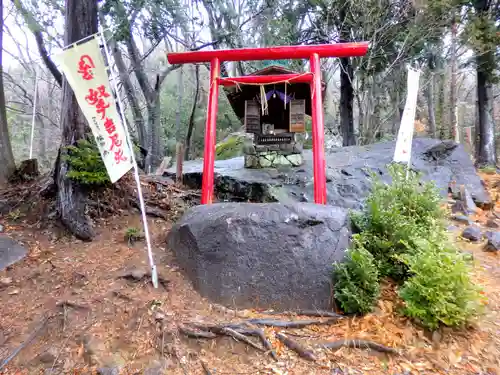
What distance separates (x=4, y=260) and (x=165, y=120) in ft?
54.6

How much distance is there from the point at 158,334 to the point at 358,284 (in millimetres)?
2065

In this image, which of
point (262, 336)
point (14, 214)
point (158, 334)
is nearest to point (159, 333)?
point (158, 334)

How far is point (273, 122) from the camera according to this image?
7.45 metres

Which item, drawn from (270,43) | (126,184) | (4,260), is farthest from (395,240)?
(270,43)

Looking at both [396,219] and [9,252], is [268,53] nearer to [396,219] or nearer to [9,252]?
[396,219]

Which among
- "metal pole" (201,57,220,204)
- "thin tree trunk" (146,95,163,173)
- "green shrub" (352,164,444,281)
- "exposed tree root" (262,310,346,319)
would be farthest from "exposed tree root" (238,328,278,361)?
"thin tree trunk" (146,95,163,173)

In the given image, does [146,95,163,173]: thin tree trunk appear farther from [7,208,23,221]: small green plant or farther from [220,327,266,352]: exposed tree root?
[220,327,266,352]: exposed tree root

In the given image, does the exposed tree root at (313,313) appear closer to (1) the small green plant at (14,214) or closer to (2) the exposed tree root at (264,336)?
(2) the exposed tree root at (264,336)

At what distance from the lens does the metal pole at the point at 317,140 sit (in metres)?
5.12

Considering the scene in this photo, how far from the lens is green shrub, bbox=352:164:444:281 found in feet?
12.2

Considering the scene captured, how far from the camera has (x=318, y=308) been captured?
348 centimetres

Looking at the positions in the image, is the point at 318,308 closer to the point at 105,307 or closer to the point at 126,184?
the point at 105,307

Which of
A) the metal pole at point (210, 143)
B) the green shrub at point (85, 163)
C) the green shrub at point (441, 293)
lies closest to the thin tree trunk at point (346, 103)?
the metal pole at point (210, 143)

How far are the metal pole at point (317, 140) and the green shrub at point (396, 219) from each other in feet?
3.00
